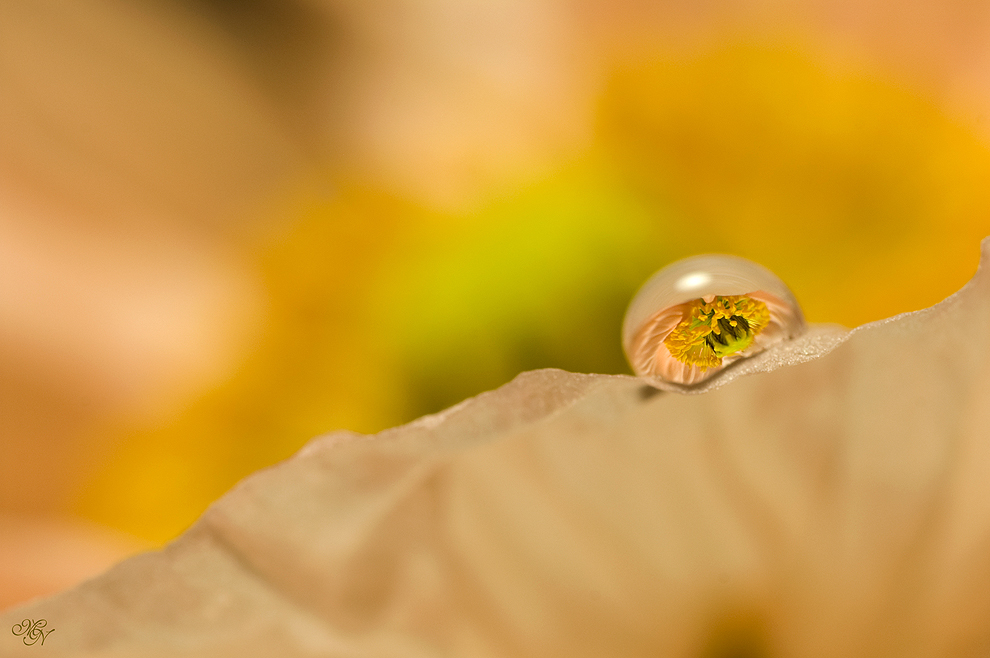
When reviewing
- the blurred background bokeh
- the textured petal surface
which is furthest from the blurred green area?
the textured petal surface

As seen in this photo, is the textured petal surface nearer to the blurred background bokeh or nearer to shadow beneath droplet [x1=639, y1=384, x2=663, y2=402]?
shadow beneath droplet [x1=639, y1=384, x2=663, y2=402]

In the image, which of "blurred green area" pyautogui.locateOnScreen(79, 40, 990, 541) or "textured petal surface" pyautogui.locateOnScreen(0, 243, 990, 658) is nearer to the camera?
"textured petal surface" pyautogui.locateOnScreen(0, 243, 990, 658)

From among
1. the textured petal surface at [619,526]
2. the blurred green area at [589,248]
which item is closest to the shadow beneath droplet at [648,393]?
the textured petal surface at [619,526]

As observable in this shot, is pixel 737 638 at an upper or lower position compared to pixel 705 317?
lower

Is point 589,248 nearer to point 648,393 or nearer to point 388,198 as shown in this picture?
point 388,198

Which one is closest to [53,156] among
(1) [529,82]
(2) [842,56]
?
(1) [529,82]

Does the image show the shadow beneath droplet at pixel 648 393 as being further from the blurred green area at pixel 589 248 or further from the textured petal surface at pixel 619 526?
the blurred green area at pixel 589 248

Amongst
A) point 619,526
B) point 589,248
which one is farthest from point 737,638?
point 589,248
